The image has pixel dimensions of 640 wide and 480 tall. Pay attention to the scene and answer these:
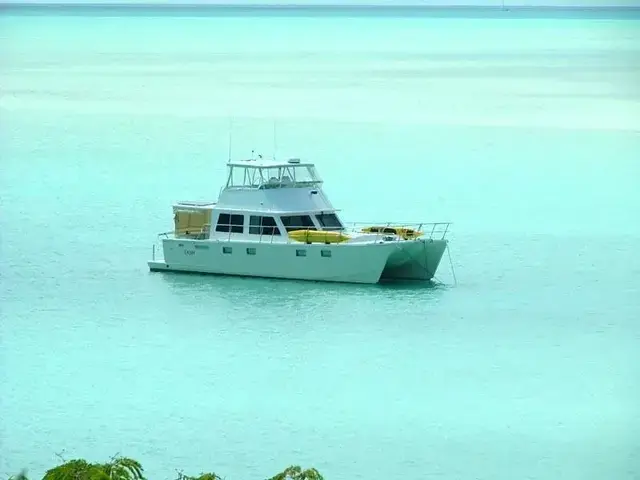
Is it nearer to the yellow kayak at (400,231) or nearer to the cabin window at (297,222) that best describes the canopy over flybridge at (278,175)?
the cabin window at (297,222)

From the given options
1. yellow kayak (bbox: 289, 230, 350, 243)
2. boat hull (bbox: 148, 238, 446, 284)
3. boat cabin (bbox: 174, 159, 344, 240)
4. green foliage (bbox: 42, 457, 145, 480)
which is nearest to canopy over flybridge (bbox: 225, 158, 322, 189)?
boat cabin (bbox: 174, 159, 344, 240)

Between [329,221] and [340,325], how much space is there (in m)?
5.18

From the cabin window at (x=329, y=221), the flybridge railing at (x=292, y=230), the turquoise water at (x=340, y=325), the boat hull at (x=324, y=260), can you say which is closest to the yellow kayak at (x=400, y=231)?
the flybridge railing at (x=292, y=230)

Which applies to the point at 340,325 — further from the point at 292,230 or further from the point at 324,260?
the point at 292,230

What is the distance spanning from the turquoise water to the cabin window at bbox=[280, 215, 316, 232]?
1344 millimetres

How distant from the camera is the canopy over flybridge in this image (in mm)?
45281

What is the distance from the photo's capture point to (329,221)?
148 ft

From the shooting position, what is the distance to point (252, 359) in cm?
3700

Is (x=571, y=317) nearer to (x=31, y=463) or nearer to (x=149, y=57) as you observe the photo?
(x=31, y=463)

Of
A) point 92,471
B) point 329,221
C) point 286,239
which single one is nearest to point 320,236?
point 286,239

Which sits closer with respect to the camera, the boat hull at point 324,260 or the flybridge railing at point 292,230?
the boat hull at point 324,260

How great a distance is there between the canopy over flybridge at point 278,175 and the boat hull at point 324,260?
152cm

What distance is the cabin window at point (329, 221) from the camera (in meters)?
44.9

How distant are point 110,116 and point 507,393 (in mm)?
69057
